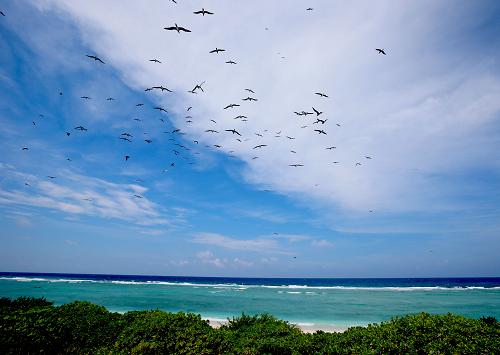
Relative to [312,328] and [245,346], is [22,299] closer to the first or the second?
[245,346]

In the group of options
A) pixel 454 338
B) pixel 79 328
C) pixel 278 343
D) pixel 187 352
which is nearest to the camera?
pixel 454 338

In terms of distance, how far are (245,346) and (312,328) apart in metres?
17.1

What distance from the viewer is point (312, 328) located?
23547 millimetres

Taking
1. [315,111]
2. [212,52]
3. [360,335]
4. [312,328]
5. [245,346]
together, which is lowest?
[312,328]

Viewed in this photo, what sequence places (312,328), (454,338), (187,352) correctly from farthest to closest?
(312,328) < (187,352) < (454,338)

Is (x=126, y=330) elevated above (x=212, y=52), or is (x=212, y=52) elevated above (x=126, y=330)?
(x=212, y=52)

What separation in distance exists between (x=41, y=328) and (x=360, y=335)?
31.0 ft

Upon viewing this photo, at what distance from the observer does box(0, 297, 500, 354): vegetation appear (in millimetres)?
7223

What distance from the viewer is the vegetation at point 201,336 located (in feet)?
23.7

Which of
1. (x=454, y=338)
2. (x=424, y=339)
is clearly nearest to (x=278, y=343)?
(x=424, y=339)

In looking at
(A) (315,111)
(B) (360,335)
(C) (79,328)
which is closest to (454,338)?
(B) (360,335)

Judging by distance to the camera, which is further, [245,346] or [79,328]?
[79,328]

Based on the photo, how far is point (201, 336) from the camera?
28.0 feet

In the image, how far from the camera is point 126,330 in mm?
9133
